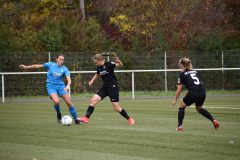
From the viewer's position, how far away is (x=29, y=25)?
142 ft

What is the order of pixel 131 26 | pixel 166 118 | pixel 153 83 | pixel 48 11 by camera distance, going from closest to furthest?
pixel 166 118
pixel 153 83
pixel 131 26
pixel 48 11

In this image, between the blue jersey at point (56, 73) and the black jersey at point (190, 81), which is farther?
the blue jersey at point (56, 73)

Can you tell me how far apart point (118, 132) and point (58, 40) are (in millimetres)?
21882

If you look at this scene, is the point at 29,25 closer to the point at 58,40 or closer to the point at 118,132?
the point at 58,40

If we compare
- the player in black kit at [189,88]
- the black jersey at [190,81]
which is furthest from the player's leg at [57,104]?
the black jersey at [190,81]

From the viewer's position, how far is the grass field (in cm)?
1165

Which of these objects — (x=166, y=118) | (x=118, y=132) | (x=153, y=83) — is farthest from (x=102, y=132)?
(x=153, y=83)

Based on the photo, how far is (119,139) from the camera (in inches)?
555

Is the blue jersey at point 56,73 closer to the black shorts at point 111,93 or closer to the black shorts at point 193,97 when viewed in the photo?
the black shorts at point 111,93

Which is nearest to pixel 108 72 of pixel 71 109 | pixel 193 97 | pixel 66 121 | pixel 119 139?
pixel 71 109

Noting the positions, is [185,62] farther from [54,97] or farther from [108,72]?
[54,97]

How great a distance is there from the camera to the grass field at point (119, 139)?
11.6 m

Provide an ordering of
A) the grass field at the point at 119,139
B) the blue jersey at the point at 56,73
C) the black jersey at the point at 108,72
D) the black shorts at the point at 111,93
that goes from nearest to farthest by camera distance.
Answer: the grass field at the point at 119,139 → the black shorts at the point at 111,93 → the black jersey at the point at 108,72 → the blue jersey at the point at 56,73

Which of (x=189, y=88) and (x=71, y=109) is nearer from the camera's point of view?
(x=189, y=88)
